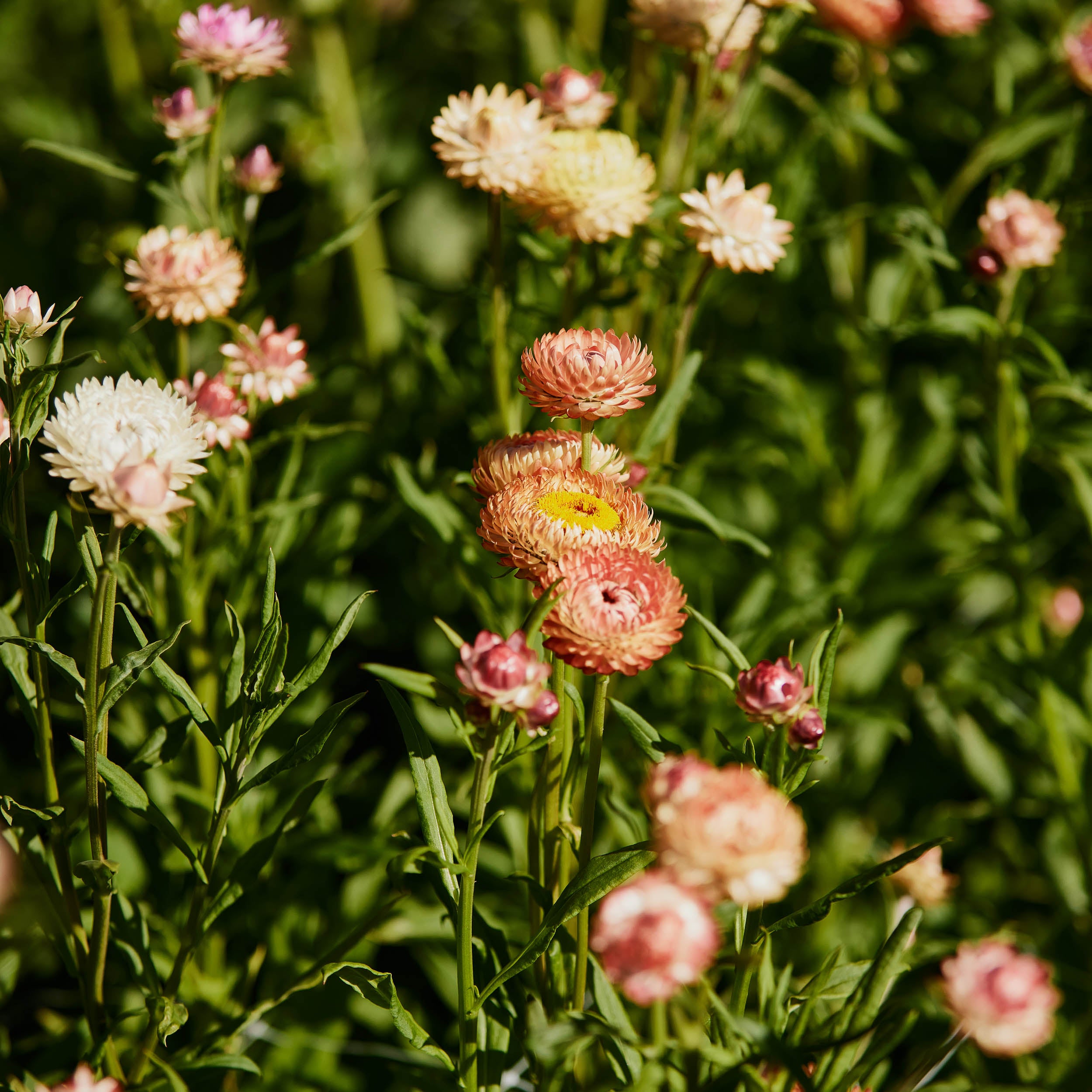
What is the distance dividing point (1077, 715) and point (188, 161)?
4.18 ft

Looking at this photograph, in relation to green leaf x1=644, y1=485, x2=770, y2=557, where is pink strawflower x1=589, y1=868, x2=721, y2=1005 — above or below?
above

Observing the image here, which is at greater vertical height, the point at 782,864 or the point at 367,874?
the point at 782,864

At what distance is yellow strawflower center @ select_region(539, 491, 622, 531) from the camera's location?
2.62ft

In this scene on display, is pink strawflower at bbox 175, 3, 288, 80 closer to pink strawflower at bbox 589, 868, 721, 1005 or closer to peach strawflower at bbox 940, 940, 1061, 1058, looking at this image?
pink strawflower at bbox 589, 868, 721, 1005

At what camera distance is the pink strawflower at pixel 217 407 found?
0.98 meters

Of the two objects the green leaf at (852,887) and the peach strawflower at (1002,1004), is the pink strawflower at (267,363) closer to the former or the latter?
the green leaf at (852,887)

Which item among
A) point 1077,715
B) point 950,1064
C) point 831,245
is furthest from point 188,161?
point 950,1064

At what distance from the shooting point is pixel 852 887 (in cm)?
77

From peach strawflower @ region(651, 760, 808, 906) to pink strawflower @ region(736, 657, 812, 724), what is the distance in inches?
6.2

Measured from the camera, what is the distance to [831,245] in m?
1.65

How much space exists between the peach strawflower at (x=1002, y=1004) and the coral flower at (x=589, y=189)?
2.47 feet

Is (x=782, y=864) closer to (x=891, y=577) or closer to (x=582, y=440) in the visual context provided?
(x=582, y=440)

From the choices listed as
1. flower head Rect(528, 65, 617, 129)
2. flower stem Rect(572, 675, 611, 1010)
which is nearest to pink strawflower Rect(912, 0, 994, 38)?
flower head Rect(528, 65, 617, 129)

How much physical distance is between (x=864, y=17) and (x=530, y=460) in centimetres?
96
